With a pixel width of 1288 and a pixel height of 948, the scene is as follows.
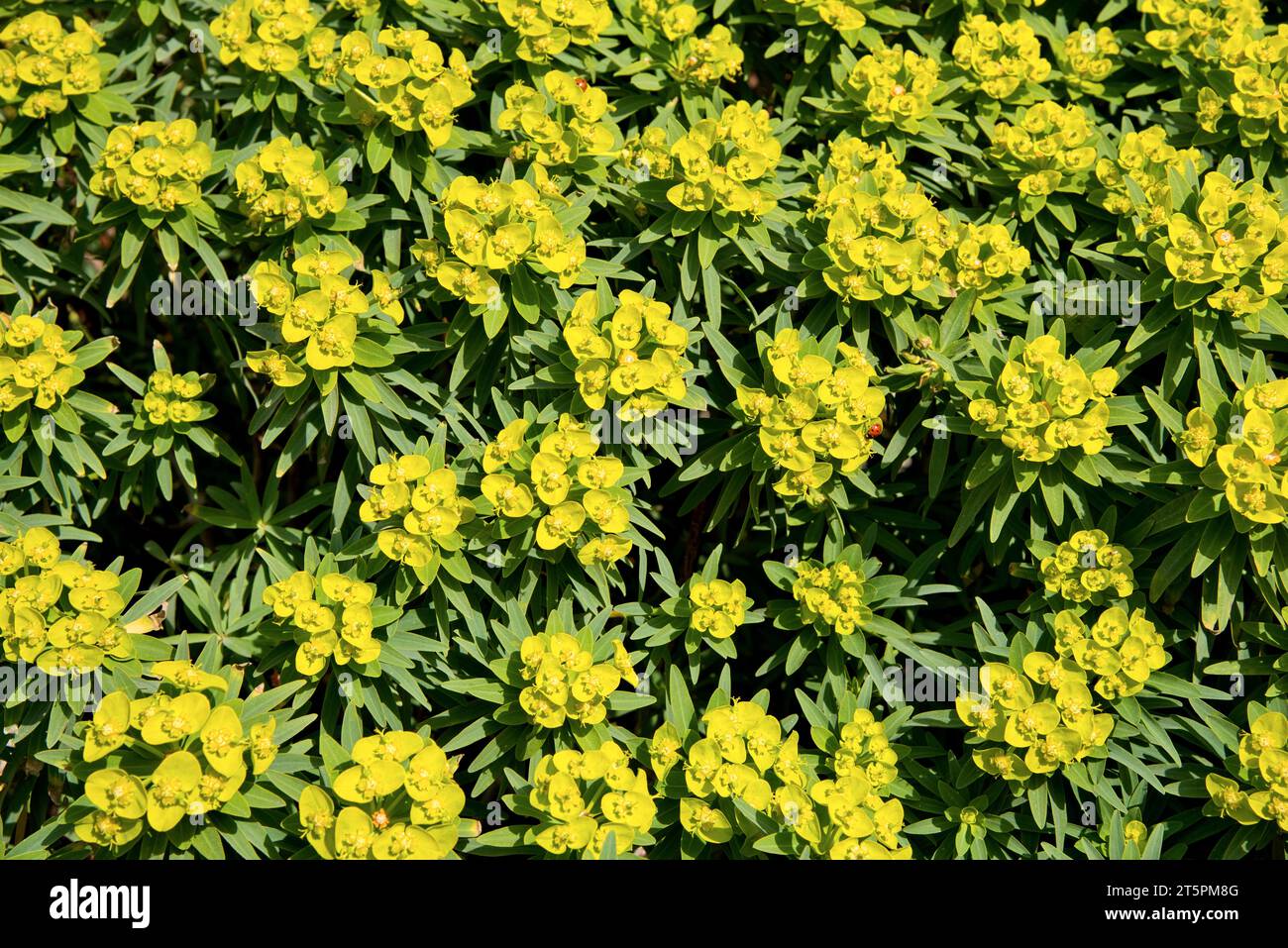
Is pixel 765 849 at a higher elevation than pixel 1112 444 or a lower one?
lower

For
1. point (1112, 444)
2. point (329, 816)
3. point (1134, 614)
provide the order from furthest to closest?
point (1112, 444), point (1134, 614), point (329, 816)

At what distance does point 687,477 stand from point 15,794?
2.34m

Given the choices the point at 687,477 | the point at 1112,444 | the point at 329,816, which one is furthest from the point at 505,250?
the point at 1112,444

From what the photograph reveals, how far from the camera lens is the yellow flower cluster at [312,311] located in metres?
3.45

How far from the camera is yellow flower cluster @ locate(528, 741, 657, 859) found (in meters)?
3.12

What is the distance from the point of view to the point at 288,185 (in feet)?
11.8

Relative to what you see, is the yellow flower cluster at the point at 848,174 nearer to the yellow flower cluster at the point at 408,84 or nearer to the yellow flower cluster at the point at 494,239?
the yellow flower cluster at the point at 494,239

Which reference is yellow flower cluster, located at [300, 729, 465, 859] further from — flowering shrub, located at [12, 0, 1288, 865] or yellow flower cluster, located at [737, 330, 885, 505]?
yellow flower cluster, located at [737, 330, 885, 505]

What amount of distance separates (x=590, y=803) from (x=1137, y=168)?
2.78m

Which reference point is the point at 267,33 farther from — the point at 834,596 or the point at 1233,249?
the point at 1233,249

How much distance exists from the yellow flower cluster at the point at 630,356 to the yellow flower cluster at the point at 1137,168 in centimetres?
159

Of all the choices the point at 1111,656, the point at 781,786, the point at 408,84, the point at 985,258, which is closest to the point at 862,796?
the point at 781,786

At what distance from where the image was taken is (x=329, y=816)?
3072mm

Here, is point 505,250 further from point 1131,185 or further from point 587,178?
point 1131,185
